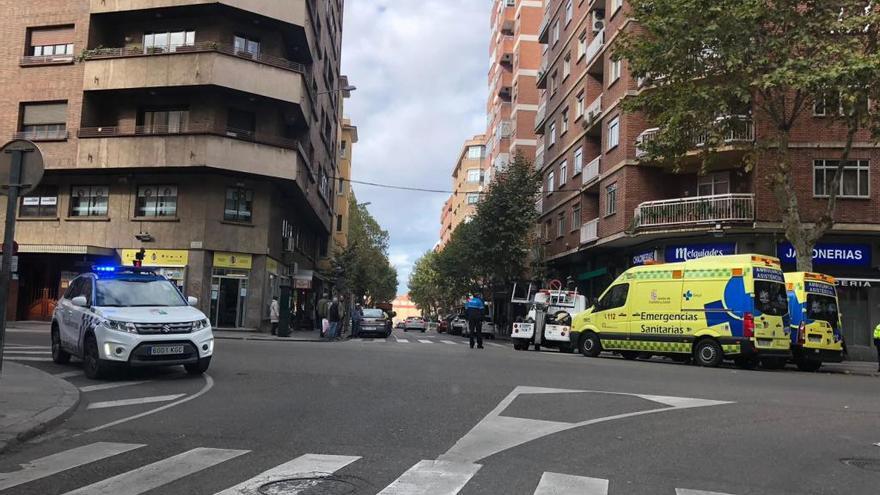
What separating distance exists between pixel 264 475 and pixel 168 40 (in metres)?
29.1

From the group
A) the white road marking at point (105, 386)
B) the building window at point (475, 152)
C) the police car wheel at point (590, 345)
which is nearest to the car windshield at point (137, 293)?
the white road marking at point (105, 386)

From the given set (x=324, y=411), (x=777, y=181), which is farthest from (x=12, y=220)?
(x=777, y=181)

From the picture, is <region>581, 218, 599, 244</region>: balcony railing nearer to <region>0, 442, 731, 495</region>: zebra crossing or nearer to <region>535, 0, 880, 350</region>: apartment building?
<region>535, 0, 880, 350</region>: apartment building

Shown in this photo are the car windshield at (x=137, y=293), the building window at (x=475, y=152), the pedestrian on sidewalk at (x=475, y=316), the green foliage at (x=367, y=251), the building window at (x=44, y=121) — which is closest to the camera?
the car windshield at (x=137, y=293)

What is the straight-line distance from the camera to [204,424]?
7457mm

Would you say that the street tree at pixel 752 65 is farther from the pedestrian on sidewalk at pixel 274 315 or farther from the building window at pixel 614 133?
the pedestrian on sidewalk at pixel 274 315

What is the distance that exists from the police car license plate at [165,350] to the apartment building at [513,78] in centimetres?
4152

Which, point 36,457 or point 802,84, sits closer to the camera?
point 36,457

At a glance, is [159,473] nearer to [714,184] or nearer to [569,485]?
[569,485]

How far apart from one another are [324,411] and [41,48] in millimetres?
29974

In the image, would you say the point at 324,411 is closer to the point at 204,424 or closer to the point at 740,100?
the point at 204,424

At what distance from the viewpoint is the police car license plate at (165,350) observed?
10719 mm

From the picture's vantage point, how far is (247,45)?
30.6 m

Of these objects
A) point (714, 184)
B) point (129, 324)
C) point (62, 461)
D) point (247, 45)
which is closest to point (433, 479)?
point (62, 461)
